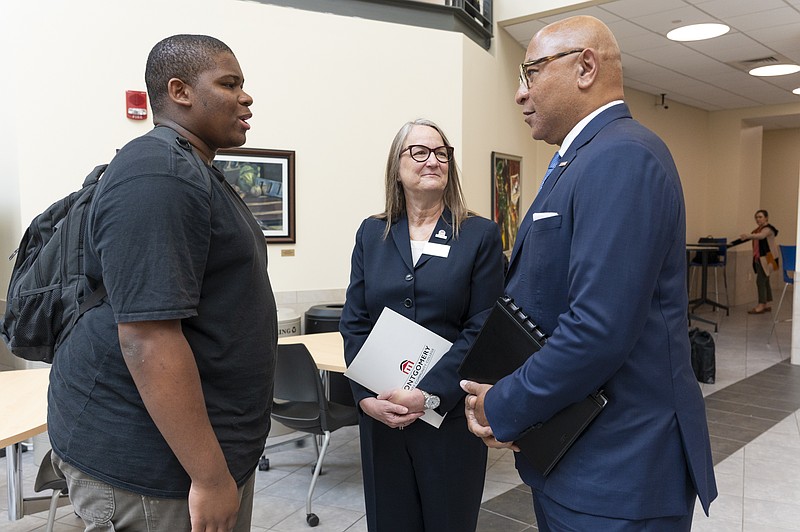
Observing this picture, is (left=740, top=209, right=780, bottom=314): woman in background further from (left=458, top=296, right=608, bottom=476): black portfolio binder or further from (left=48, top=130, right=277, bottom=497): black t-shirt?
(left=48, top=130, right=277, bottom=497): black t-shirt

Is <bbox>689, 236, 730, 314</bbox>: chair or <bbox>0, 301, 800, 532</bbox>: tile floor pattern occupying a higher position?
<bbox>689, 236, 730, 314</bbox>: chair

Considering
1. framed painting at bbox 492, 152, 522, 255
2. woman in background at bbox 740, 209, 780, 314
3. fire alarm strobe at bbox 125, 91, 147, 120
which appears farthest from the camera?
woman in background at bbox 740, 209, 780, 314

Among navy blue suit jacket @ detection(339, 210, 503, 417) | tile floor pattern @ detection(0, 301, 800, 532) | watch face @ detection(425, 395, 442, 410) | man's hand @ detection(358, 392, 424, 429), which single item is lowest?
tile floor pattern @ detection(0, 301, 800, 532)

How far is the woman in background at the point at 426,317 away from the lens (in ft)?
6.63

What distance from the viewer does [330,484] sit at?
376 centimetres

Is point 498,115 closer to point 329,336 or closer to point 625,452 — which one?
point 329,336

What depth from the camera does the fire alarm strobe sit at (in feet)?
15.8

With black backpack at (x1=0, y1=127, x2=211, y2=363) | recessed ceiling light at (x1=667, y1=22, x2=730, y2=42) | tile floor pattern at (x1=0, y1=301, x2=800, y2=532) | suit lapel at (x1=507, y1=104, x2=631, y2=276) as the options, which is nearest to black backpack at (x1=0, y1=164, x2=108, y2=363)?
black backpack at (x1=0, y1=127, x2=211, y2=363)

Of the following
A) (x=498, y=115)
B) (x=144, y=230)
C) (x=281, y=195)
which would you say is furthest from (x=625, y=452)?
(x=498, y=115)

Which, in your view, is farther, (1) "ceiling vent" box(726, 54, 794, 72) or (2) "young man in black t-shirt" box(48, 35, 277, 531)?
(1) "ceiling vent" box(726, 54, 794, 72)

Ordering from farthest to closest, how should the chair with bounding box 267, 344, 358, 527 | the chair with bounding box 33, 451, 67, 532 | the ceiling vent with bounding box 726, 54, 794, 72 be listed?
the ceiling vent with bounding box 726, 54, 794, 72 < the chair with bounding box 267, 344, 358, 527 < the chair with bounding box 33, 451, 67, 532

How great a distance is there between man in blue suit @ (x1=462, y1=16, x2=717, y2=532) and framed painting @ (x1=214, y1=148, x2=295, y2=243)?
14.0ft

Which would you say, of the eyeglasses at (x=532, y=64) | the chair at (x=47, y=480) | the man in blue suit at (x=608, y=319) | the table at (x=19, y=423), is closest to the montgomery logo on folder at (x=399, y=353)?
the man in blue suit at (x=608, y=319)

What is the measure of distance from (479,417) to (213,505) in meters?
0.60
